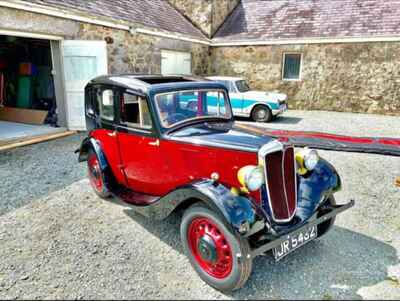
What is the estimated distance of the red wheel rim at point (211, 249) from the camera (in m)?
2.40

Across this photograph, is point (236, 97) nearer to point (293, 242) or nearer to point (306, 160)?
point (306, 160)

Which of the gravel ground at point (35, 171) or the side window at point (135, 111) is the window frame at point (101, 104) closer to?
the side window at point (135, 111)

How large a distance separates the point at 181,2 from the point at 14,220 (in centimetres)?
1349

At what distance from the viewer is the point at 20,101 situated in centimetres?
952

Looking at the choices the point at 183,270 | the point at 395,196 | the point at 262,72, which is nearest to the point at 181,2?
the point at 262,72

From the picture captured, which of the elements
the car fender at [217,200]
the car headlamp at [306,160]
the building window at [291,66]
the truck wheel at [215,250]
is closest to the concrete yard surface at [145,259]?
the truck wheel at [215,250]

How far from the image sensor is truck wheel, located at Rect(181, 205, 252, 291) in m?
2.25

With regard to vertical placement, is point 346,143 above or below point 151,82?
below

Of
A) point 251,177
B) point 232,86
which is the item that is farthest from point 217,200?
point 232,86

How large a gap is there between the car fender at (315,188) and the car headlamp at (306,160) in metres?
0.07

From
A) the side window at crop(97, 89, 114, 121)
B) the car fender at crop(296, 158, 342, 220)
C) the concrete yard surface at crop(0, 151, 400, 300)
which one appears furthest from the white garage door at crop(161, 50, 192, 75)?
the car fender at crop(296, 158, 342, 220)

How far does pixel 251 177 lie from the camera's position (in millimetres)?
2363

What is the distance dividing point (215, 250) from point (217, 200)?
18.1 inches

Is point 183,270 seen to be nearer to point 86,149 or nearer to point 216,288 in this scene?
point 216,288
